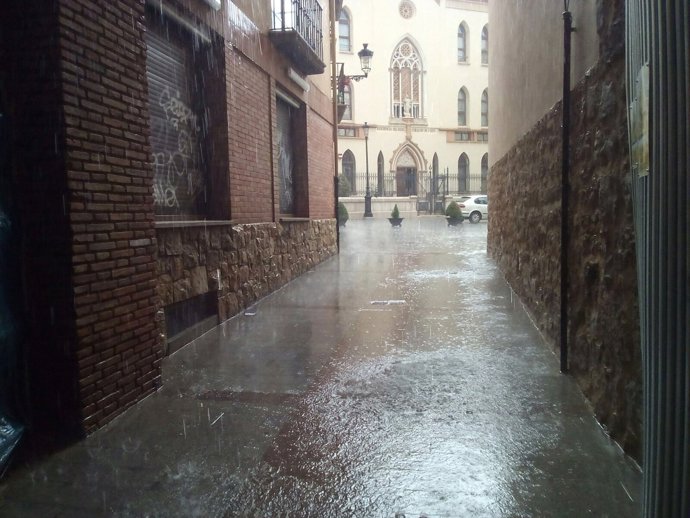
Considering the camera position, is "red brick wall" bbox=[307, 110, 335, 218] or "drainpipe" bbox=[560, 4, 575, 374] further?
"red brick wall" bbox=[307, 110, 335, 218]

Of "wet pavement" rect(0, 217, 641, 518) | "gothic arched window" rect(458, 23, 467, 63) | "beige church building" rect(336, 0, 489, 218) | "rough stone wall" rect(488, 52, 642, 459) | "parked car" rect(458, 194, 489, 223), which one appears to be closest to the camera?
"wet pavement" rect(0, 217, 641, 518)

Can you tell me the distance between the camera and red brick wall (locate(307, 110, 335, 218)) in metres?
11.4

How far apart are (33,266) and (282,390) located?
6.39 ft

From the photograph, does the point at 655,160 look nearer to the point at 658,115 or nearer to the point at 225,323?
the point at 658,115

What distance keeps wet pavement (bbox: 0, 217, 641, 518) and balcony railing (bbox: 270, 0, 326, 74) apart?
5.05 meters

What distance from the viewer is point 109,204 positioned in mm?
3662

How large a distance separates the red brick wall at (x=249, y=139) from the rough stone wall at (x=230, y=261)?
0.30 metres

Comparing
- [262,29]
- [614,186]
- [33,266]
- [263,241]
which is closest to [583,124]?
[614,186]

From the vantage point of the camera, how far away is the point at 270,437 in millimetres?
3381

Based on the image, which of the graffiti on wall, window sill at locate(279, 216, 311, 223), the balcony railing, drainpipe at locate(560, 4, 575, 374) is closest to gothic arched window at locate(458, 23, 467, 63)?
the balcony railing

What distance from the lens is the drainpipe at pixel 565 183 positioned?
163 inches

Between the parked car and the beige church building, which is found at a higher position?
the beige church building

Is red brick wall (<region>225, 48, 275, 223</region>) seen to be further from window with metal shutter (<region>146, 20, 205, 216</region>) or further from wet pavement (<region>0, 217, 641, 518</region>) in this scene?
wet pavement (<region>0, 217, 641, 518</region>)

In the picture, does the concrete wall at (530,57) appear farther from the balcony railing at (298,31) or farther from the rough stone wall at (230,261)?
the rough stone wall at (230,261)
